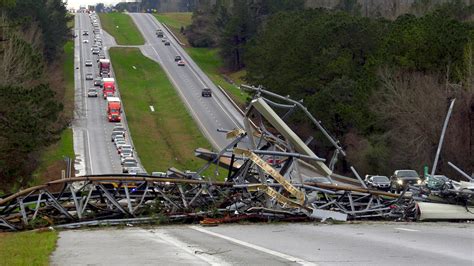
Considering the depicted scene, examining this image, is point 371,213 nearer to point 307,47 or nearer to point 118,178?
point 118,178

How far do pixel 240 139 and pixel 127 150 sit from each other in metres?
55.7

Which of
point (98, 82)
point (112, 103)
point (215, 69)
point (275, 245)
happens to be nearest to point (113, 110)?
point (112, 103)

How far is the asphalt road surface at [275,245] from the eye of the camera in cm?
1506

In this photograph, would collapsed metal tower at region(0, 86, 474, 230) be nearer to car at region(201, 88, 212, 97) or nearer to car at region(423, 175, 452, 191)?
car at region(423, 175, 452, 191)

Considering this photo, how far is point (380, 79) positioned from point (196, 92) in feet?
181

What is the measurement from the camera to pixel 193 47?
577 feet

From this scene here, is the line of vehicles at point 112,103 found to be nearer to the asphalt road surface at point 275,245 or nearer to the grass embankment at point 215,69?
the grass embankment at point 215,69

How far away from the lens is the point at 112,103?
348 ft

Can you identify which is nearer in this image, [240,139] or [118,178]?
[118,178]

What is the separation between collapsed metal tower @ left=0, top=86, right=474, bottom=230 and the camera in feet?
80.3

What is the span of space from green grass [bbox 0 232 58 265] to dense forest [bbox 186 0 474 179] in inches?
1743

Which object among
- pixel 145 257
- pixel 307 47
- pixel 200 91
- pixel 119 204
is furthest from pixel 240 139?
pixel 200 91

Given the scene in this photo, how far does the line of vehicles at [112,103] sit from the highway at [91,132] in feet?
2.21

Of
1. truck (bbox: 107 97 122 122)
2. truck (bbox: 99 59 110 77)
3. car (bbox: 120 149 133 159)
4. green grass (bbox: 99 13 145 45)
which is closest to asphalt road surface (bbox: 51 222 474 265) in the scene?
car (bbox: 120 149 133 159)
